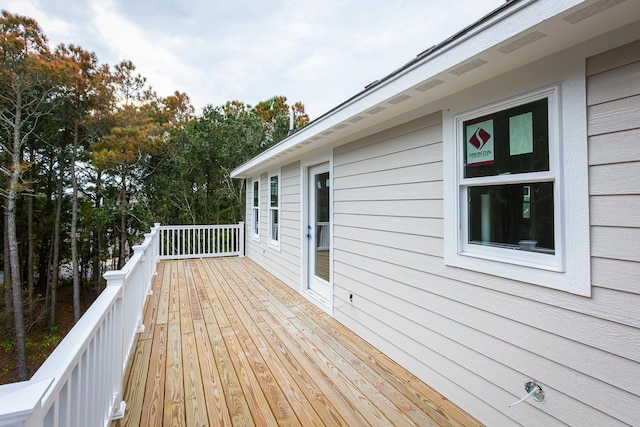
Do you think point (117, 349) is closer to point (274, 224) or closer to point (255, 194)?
point (274, 224)

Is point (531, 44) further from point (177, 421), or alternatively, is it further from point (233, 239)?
point (233, 239)

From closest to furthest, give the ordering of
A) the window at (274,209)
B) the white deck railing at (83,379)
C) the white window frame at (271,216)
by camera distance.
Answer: the white deck railing at (83,379), the white window frame at (271,216), the window at (274,209)

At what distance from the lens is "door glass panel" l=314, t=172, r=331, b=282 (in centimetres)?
454

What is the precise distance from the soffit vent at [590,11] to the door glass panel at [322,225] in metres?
3.32

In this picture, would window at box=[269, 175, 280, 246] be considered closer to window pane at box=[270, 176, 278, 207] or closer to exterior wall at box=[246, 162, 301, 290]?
window pane at box=[270, 176, 278, 207]

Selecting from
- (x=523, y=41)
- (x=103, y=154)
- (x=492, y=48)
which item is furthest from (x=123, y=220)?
(x=523, y=41)

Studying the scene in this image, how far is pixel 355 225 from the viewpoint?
3.58 m

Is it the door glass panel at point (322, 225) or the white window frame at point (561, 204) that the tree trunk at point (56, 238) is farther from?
the white window frame at point (561, 204)

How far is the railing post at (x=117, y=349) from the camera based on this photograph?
2.05 metres

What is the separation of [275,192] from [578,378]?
5737mm

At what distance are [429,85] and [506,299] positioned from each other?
146cm

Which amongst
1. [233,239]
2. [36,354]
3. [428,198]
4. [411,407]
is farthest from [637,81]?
[36,354]

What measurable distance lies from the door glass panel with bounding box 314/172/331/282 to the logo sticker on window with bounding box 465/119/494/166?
2500 mm

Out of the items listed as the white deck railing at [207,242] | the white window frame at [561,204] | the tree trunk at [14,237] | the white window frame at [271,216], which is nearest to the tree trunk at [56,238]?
the tree trunk at [14,237]
